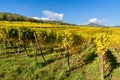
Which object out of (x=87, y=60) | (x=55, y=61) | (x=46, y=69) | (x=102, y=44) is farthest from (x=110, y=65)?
(x=46, y=69)

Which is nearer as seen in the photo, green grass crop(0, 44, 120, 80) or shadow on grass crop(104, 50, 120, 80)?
green grass crop(0, 44, 120, 80)

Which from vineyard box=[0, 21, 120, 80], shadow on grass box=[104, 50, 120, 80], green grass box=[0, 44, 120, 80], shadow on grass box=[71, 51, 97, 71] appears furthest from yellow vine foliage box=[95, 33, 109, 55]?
shadow on grass box=[71, 51, 97, 71]

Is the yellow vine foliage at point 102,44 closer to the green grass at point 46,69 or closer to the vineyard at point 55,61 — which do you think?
the vineyard at point 55,61

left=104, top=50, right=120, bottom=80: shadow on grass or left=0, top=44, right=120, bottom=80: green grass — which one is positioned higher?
left=104, top=50, right=120, bottom=80: shadow on grass

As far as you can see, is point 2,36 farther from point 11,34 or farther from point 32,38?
point 32,38

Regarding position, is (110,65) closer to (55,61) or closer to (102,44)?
(102,44)

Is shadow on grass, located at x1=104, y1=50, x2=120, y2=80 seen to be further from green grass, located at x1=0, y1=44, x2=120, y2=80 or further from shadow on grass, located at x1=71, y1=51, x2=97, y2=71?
→ shadow on grass, located at x1=71, y1=51, x2=97, y2=71

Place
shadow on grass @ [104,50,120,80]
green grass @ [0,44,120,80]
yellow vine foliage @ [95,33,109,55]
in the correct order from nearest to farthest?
yellow vine foliage @ [95,33,109,55], green grass @ [0,44,120,80], shadow on grass @ [104,50,120,80]

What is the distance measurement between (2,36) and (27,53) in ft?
44.0

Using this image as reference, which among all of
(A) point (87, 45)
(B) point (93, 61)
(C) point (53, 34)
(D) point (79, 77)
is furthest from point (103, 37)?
(A) point (87, 45)

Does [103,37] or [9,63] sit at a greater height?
[103,37]

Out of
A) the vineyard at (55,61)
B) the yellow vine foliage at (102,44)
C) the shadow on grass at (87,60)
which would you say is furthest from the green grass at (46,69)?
the yellow vine foliage at (102,44)

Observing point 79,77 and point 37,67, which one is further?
point 37,67

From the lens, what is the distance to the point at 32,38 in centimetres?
10038
